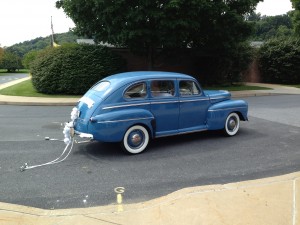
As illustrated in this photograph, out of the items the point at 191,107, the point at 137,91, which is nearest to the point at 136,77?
the point at 137,91

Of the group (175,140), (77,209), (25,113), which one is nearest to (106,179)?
(77,209)

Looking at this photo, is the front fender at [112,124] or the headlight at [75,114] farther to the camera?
the headlight at [75,114]

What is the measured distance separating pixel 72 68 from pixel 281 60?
15.7 meters

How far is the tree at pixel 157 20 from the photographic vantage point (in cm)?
1480

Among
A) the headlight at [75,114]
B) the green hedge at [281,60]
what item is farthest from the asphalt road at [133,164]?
the green hedge at [281,60]

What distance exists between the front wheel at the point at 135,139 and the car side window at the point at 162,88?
34.2 inches

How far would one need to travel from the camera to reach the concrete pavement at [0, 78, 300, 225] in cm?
356

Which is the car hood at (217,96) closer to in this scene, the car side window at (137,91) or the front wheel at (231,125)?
the front wheel at (231,125)

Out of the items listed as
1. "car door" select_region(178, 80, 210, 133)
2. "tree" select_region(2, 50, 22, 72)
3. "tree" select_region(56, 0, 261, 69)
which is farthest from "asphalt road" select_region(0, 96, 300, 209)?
"tree" select_region(2, 50, 22, 72)

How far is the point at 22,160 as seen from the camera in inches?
235

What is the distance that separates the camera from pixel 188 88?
7289 millimetres

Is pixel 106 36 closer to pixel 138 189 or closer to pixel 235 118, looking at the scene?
pixel 235 118

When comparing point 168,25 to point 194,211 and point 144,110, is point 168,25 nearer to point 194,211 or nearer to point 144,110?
point 144,110

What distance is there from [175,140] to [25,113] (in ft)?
22.3
